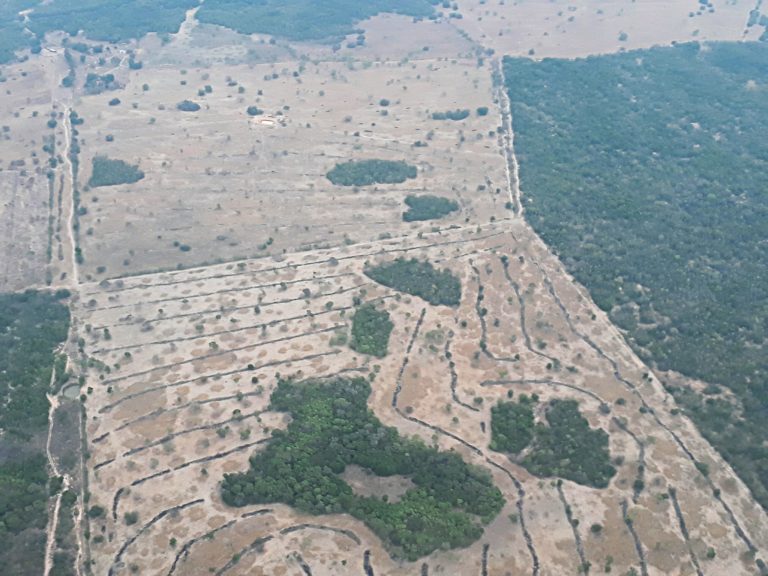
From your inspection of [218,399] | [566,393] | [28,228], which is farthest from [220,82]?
[566,393]

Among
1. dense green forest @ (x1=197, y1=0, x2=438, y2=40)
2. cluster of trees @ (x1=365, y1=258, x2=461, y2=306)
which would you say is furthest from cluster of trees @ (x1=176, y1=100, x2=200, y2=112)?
cluster of trees @ (x1=365, y1=258, x2=461, y2=306)

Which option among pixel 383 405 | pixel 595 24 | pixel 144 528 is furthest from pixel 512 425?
pixel 595 24

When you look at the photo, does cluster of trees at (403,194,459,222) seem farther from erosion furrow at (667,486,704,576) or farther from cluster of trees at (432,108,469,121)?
erosion furrow at (667,486,704,576)

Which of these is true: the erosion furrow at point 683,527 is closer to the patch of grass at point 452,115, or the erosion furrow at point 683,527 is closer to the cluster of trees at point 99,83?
the patch of grass at point 452,115

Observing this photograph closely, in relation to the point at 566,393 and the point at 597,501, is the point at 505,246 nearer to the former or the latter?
the point at 566,393

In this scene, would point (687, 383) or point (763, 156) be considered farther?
point (763, 156)

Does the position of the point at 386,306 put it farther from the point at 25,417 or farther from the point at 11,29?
the point at 11,29
